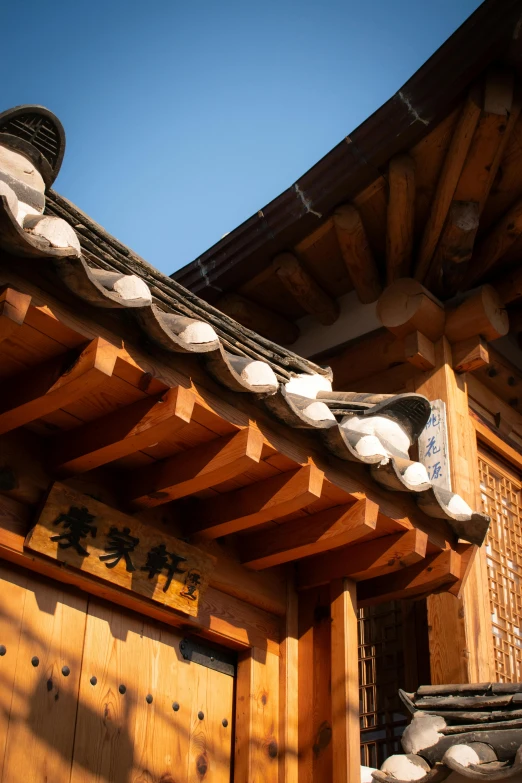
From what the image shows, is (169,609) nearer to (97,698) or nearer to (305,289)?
(97,698)

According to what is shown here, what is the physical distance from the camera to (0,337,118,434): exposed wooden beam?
3732mm

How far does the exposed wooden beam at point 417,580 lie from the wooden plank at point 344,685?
236 millimetres

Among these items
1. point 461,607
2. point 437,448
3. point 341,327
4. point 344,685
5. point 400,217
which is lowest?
point 344,685

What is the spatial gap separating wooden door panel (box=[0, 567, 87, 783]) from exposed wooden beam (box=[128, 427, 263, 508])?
0.63m

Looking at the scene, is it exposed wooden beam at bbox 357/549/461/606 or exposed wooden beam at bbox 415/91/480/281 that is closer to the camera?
exposed wooden beam at bbox 357/549/461/606

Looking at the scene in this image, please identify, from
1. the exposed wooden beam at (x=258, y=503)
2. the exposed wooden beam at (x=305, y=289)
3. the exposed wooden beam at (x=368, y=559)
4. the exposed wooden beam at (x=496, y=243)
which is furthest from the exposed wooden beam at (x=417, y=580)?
the exposed wooden beam at (x=305, y=289)

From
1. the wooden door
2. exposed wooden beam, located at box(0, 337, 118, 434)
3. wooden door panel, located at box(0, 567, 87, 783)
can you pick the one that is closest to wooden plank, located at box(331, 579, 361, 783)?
the wooden door

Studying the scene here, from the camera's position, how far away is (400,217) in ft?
25.6

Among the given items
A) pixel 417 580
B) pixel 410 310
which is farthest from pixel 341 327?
pixel 417 580

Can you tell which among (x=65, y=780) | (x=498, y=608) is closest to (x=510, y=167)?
(x=498, y=608)

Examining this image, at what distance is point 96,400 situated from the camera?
Answer: 4.16 metres

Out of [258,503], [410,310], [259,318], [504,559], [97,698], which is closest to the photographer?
[97,698]

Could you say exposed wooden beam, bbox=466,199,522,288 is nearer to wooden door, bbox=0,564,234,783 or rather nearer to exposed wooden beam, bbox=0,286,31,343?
wooden door, bbox=0,564,234,783

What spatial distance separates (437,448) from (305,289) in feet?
7.04
